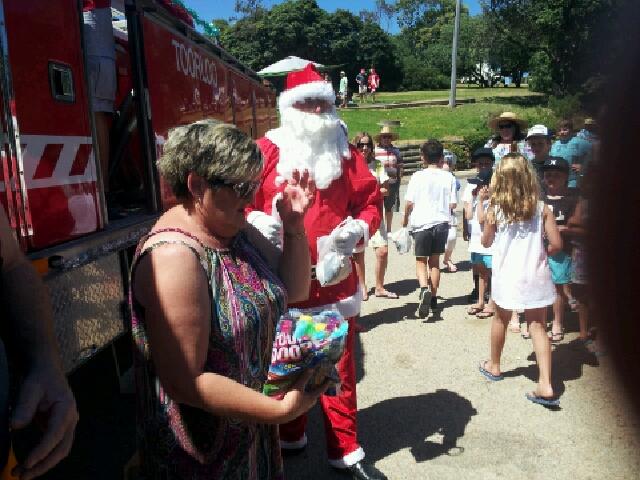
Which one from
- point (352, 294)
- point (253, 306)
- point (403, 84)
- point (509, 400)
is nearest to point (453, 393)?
point (509, 400)

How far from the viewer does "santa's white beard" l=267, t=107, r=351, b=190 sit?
3.05 meters

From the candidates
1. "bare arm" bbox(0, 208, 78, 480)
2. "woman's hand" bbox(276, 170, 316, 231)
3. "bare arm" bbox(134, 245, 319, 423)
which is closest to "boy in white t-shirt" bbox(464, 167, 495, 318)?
"woman's hand" bbox(276, 170, 316, 231)

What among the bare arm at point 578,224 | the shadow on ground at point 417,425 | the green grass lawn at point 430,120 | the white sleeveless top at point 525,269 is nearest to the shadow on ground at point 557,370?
the white sleeveless top at point 525,269

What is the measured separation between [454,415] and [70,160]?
2699 mm

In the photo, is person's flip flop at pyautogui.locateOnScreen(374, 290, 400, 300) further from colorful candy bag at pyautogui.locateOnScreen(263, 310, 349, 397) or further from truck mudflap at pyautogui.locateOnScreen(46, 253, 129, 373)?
colorful candy bag at pyautogui.locateOnScreen(263, 310, 349, 397)

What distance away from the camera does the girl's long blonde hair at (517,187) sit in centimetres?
371

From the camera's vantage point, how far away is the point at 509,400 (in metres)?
3.79

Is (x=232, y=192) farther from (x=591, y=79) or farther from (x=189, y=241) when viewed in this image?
(x=591, y=79)

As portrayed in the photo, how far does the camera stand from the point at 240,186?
1682 mm

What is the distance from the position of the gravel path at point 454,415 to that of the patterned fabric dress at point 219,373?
1189 millimetres

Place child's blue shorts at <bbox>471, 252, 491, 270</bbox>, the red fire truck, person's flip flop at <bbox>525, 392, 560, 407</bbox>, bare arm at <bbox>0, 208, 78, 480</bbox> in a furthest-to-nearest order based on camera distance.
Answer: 1. child's blue shorts at <bbox>471, 252, 491, 270</bbox>
2. person's flip flop at <bbox>525, 392, 560, 407</bbox>
3. the red fire truck
4. bare arm at <bbox>0, 208, 78, 480</bbox>

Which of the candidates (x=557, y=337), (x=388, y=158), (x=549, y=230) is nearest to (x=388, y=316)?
(x=557, y=337)

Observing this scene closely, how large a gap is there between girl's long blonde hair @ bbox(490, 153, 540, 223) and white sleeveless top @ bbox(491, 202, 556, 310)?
7 cm

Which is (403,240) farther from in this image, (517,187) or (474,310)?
(517,187)
